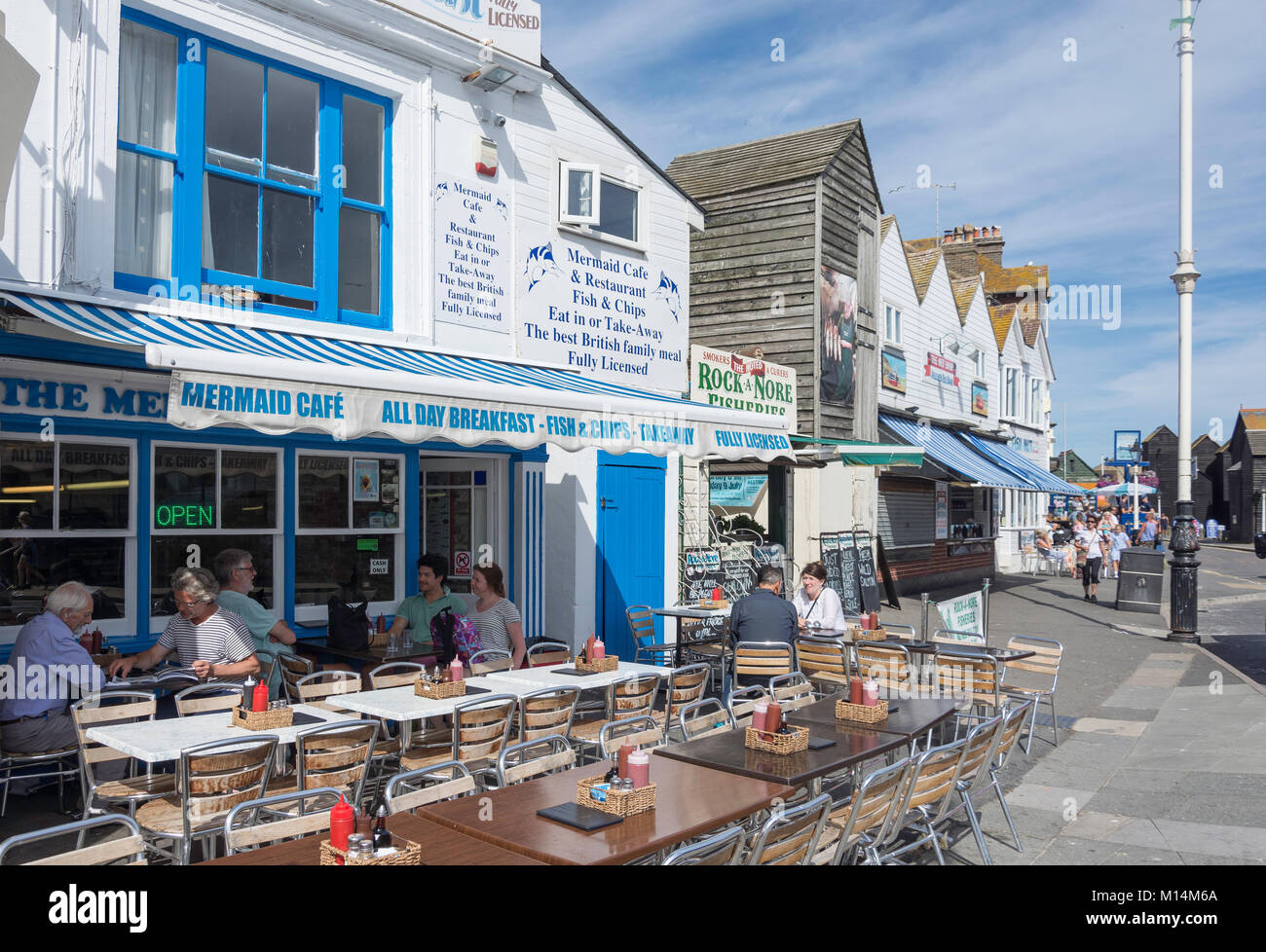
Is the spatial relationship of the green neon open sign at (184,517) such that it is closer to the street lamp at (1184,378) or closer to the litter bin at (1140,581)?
the street lamp at (1184,378)

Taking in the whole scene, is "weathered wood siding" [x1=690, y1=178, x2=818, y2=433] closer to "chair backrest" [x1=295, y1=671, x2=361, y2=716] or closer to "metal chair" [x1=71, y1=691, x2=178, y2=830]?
"chair backrest" [x1=295, y1=671, x2=361, y2=716]

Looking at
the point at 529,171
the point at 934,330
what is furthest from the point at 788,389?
the point at 934,330

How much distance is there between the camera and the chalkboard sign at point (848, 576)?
15.7 meters

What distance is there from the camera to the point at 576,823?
3443mm

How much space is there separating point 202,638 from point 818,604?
5460mm

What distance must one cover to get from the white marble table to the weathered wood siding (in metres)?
11.9

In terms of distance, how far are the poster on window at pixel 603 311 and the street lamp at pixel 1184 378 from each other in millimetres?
7923

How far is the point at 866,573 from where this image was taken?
53.5 ft

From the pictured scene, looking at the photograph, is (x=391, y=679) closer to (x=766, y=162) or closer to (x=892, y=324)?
Result: (x=766, y=162)

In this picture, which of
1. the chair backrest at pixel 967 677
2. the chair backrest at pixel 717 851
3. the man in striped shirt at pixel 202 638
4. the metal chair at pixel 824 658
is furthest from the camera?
the metal chair at pixel 824 658

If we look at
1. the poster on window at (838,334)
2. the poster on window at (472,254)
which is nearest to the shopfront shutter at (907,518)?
the poster on window at (838,334)

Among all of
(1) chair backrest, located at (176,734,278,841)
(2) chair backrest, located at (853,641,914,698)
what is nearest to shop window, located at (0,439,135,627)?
(1) chair backrest, located at (176,734,278,841)

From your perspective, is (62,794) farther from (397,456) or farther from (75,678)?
(397,456)
